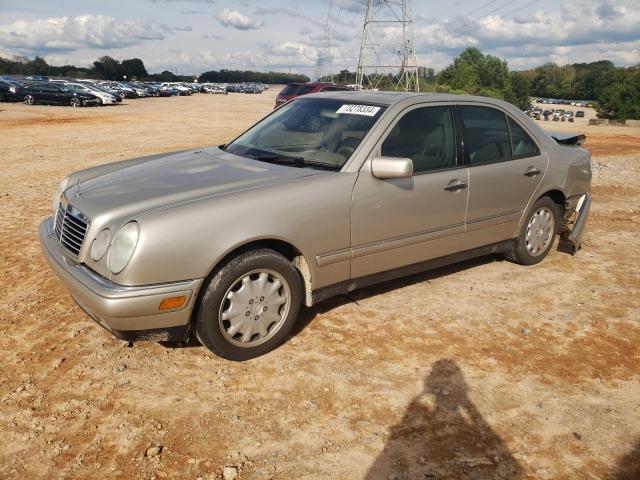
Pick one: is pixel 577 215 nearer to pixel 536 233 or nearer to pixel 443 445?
pixel 536 233

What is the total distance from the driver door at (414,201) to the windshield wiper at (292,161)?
10.7 inches

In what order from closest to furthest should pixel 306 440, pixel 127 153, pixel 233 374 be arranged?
pixel 306 440, pixel 233 374, pixel 127 153

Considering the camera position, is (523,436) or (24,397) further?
(24,397)

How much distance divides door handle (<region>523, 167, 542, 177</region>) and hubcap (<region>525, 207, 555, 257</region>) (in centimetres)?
43

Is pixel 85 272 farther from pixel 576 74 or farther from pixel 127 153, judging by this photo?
pixel 576 74

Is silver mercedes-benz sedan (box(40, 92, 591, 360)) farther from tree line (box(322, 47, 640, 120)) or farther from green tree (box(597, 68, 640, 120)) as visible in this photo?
green tree (box(597, 68, 640, 120))

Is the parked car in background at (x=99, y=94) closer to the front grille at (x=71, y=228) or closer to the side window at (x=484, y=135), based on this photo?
the front grille at (x=71, y=228)

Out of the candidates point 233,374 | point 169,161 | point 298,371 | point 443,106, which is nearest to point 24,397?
point 233,374

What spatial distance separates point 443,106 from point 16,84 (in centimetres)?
3877

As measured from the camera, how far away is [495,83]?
4579 inches

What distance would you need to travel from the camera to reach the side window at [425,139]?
12.8 ft

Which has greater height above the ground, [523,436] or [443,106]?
[443,106]

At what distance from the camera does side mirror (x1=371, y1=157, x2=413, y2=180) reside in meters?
3.54

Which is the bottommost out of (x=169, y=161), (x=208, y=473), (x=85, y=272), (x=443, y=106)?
(x=208, y=473)
